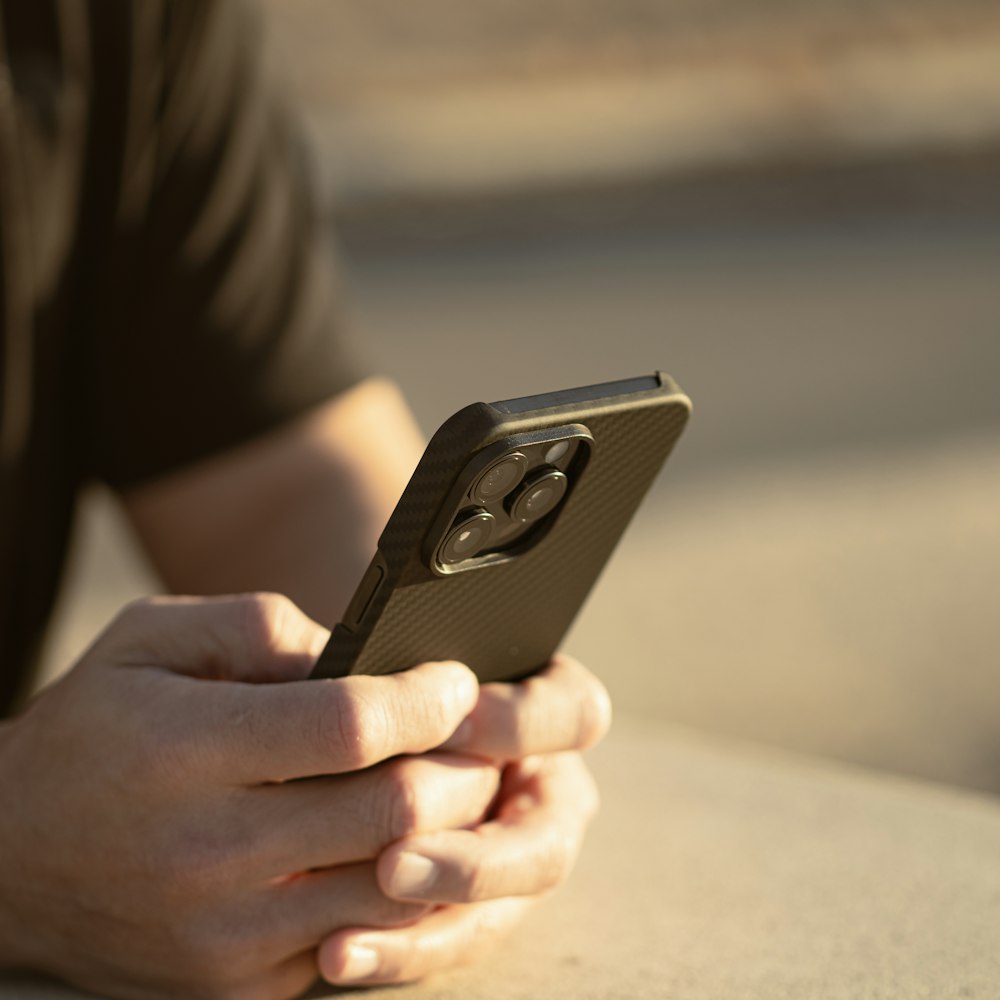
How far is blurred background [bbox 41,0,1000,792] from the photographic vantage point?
2.66 meters

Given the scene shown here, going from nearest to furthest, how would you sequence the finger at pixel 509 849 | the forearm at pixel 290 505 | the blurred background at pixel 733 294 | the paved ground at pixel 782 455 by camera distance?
the finger at pixel 509 849, the forearm at pixel 290 505, the paved ground at pixel 782 455, the blurred background at pixel 733 294

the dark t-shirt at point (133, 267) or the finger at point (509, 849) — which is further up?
the dark t-shirt at point (133, 267)

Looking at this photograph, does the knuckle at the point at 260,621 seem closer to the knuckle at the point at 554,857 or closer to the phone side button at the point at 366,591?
the phone side button at the point at 366,591

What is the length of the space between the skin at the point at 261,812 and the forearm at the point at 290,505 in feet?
1.09

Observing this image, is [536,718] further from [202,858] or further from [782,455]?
[782,455]

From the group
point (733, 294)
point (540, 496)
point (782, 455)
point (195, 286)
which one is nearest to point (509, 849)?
point (540, 496)

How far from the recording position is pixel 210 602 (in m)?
0.77

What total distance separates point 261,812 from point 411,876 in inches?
3.4

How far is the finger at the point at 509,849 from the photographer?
2.40ft

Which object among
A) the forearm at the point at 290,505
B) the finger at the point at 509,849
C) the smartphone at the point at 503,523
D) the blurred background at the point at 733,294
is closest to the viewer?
the smartphone at the point at 503,523

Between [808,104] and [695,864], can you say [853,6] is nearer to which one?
[808,104]

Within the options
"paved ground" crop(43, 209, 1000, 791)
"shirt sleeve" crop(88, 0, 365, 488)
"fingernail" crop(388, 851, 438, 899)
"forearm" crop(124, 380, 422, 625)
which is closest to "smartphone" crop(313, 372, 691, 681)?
"fingernail" crop(388, 851, 438, 899)

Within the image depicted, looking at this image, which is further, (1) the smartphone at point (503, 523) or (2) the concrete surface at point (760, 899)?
(2) the concrete surface at point (760, 899)

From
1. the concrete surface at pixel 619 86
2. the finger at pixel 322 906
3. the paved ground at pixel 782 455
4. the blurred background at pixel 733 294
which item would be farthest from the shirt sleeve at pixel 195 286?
the concrete surface at pixel 619 86
